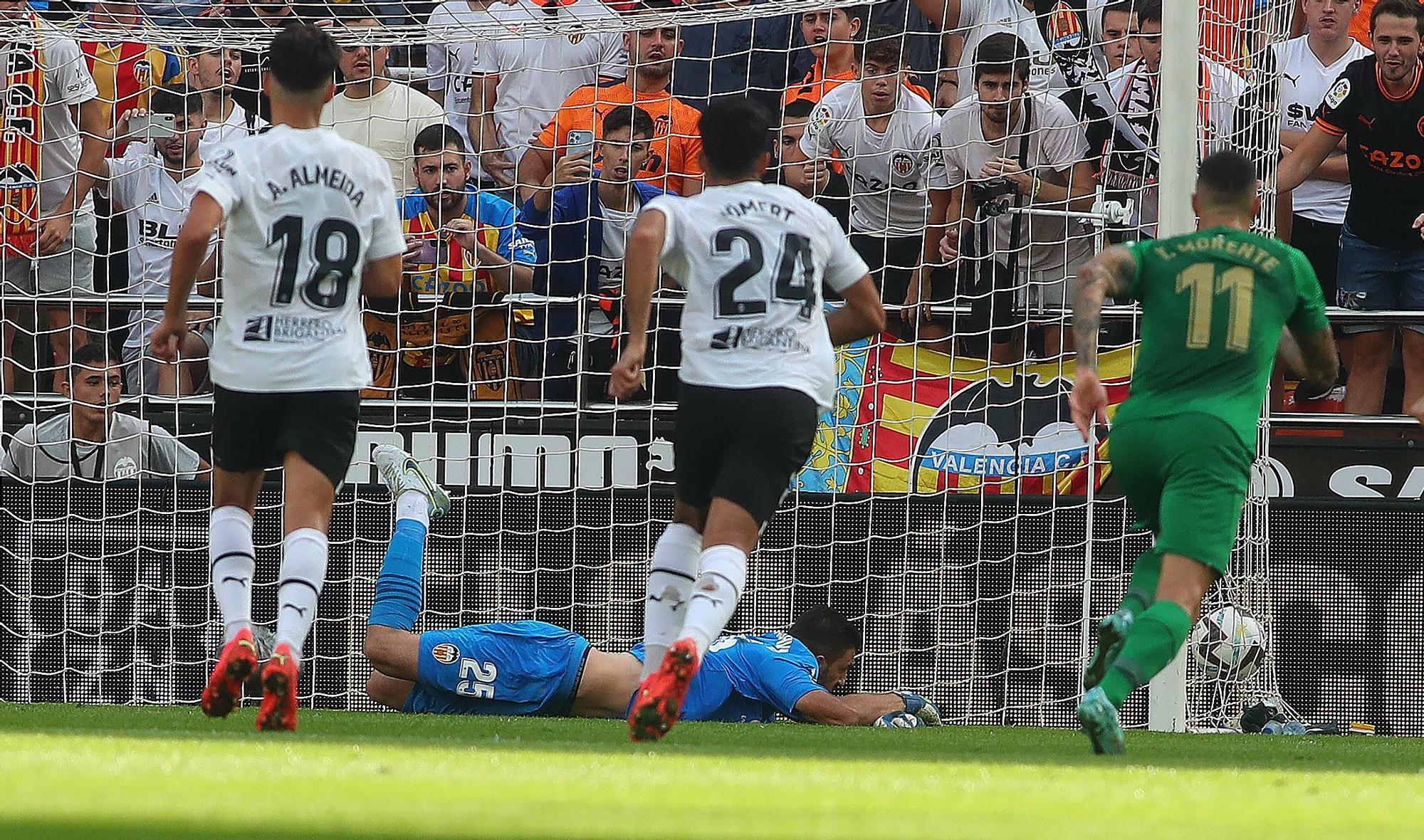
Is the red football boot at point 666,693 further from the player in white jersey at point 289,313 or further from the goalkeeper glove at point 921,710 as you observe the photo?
the goalkeeper glove at point 921,710

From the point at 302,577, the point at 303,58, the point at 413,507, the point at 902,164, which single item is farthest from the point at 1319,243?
the point at 302,577

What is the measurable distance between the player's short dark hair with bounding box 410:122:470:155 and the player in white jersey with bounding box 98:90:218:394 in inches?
47.8

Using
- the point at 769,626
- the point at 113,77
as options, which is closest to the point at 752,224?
the point at 769,626

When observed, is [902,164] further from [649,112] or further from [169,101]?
[169,101]

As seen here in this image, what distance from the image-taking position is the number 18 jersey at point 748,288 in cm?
531

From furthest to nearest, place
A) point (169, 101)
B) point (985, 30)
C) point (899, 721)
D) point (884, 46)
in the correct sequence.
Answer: point (169, 101), point (985, 30), point (884, 46), point (899, 721)

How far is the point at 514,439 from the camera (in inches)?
345

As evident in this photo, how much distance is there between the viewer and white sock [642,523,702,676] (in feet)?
18.1

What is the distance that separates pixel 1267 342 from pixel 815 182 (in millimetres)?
4796

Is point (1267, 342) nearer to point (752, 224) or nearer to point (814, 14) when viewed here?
point (752, 224)

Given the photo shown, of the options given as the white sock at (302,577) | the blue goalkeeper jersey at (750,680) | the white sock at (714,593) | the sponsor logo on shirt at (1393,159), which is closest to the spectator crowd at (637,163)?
the sponsor logo on shirt at (1393,159)

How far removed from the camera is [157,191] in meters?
10.5

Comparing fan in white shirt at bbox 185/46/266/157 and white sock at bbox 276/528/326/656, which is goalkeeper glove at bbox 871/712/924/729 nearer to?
white sock at bbox 276/528/326/656

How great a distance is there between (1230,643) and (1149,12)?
3.80 m
